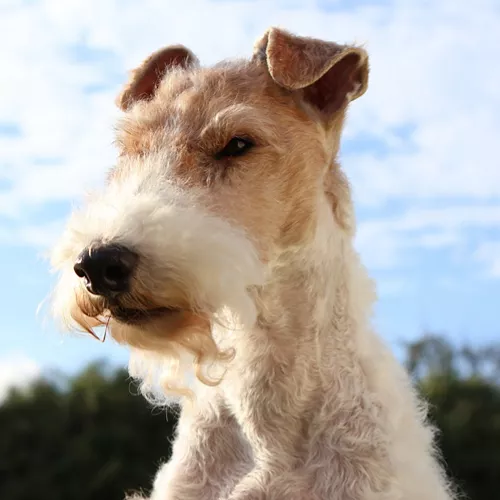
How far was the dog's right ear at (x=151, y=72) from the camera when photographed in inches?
165

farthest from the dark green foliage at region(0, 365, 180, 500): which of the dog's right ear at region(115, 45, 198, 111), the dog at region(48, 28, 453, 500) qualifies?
the dog at region(48, 28, 453, 500)

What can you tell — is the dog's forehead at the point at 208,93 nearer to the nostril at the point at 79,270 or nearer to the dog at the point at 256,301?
the dog at the point at 256,301

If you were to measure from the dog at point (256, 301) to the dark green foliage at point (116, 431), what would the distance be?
467 cm

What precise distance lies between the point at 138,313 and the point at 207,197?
57cm

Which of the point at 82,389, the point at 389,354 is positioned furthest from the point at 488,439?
the point at 389,354

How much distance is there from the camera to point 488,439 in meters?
8.70

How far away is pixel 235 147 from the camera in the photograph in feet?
10.7

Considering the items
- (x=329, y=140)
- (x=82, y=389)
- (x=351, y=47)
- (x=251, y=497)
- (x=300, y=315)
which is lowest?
(x=251, y=497)

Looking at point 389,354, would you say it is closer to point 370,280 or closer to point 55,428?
point 370,280

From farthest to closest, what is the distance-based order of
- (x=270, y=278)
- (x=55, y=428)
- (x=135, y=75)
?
(x=55, y=428), (x=135, y=75), (x=270, y=278)

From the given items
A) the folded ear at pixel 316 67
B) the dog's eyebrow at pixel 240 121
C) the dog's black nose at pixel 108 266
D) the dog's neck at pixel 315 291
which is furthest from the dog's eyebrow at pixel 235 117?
the dog's black nose at pixel 108 266

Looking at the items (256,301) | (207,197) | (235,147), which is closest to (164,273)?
(207,197)

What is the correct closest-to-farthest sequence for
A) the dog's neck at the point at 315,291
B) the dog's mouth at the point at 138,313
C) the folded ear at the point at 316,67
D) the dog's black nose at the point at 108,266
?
the dog's black nose at the point at 108,266, the dog's mouth at the point at 138,313, the dog's neck at the point at 315,291, the folded ear at the point at 316,67

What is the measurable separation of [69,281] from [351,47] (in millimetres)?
1757
